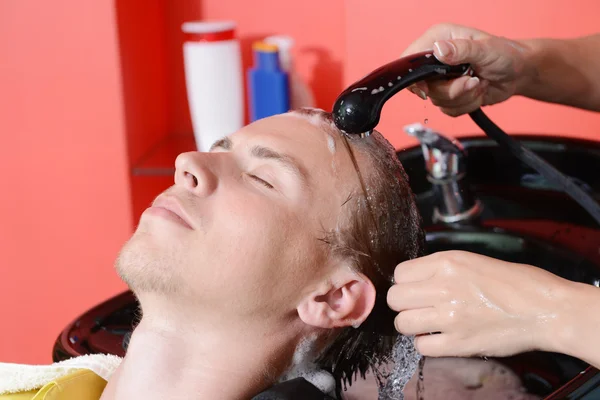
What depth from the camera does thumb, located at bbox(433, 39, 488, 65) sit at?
1.29 m

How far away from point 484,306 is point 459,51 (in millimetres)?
468

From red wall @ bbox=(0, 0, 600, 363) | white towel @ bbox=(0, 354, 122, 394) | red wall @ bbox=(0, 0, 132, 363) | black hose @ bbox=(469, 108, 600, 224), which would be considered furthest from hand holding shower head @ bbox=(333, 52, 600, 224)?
red wall @ bbox=(0, 0, 132, 363)

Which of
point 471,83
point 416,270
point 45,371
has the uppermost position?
point 471,83

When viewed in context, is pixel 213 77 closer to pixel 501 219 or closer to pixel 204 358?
pixel 501 219

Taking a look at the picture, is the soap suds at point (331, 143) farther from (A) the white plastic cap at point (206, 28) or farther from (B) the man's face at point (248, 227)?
(A) the white plastic cap at point (206, 28)

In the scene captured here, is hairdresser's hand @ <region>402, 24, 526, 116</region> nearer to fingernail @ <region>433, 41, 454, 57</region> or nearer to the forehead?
fingernail @ <region>433, 41, 454, 57</region>

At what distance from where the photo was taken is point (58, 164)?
2.54 m

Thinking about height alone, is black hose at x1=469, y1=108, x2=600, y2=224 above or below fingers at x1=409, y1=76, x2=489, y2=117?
below

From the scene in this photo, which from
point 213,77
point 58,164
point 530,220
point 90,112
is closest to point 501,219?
point 530,220

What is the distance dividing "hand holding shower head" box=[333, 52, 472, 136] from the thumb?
2cm

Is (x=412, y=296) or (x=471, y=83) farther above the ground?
(x=471, y=83)

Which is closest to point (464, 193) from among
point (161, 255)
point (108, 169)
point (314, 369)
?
Result: point (314, 369)

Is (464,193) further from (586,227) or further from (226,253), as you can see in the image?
(226,253)

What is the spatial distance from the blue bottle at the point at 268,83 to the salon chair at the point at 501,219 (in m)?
0.75
